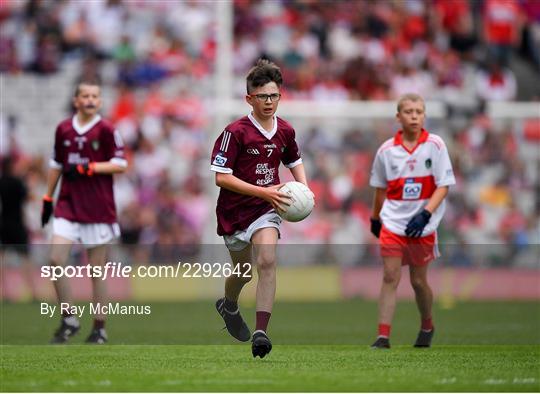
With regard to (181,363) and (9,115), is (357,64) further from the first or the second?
(181,363)

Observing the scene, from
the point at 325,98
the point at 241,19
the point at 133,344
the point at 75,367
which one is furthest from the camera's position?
the point at 241,19

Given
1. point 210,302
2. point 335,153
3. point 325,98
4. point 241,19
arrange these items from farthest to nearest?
point 241,19, point 325,98, point 335,153, point 210,302

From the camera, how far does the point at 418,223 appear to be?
37.4 feet

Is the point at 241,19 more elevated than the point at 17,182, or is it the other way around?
the point at 241,19

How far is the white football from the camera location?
9625 millimetres

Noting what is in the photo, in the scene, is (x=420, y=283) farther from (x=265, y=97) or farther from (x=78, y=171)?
(x=78, y=171)

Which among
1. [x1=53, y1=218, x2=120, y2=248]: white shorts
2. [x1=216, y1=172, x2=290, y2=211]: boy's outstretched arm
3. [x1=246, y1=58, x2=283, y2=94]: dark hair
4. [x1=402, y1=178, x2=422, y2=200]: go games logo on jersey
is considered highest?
[x1=246, y1=58, x2=283, y2=94]: dark hair

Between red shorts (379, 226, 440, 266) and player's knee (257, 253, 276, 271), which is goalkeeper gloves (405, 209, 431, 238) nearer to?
red shorts (379, 226, 440, 266)

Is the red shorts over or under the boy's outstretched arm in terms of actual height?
under

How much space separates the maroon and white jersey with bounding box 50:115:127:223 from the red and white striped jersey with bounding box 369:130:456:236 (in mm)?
2565

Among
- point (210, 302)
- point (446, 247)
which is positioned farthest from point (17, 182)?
point (446, 247)

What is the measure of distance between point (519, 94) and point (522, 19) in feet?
10.8

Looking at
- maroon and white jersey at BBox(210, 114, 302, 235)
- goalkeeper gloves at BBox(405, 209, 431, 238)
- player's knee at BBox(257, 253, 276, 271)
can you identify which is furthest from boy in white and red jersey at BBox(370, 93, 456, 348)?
player's knee at BBox(257, 253, 276, 271)

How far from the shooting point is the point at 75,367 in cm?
936
